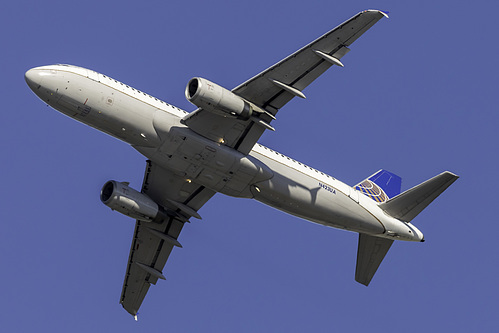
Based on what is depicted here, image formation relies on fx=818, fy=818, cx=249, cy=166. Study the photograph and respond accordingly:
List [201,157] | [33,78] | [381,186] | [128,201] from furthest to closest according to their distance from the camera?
1. [381,186]
2. [128,201]
3. [201,157]
4. [33,78]

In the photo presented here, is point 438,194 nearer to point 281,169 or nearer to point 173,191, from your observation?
point 281,169

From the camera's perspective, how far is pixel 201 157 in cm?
5231

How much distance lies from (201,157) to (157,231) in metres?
10.4

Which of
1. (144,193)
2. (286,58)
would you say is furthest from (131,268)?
(286,58)

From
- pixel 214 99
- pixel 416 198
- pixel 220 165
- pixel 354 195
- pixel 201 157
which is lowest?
pixel 201 157

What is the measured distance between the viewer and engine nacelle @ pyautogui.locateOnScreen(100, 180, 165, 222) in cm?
5522

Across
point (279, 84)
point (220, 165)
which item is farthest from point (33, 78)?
point (279, 84)

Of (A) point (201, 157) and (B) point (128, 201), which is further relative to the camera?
(B) point (128, 201)

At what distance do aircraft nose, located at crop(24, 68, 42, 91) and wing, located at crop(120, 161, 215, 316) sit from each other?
10415 mm

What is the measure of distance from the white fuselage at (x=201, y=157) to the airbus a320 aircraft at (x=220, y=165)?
0.06m

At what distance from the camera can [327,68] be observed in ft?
165

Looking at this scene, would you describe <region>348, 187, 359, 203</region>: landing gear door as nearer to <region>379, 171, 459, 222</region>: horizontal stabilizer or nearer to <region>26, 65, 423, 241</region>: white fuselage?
<region>26, 65, 423, 241</region>: white fuselage

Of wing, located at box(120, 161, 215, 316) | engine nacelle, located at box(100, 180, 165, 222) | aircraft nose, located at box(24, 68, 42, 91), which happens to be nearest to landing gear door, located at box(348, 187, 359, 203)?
wing, located at box(120, 161, 215, 316)

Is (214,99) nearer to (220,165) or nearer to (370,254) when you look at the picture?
(220,165)
